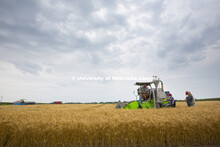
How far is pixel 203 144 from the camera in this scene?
4160mm

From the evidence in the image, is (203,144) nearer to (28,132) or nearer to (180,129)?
(180,129)

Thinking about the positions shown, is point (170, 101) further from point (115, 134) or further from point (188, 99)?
point (115, 134)

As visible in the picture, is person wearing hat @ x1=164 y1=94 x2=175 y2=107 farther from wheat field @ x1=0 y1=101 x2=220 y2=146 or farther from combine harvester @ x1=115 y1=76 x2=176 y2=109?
wheat field @ x1=0 y1=101 x2=220 y2=146

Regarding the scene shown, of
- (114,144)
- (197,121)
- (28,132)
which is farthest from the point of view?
(197,121)

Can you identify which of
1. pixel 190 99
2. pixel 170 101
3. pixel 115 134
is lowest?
pixel 115 134

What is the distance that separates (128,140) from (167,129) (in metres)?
1.28

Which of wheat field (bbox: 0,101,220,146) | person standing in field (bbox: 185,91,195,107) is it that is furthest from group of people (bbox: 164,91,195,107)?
wheat field (bbox: 0,101,220,146)

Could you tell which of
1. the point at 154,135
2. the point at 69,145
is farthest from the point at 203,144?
the point at 69,145

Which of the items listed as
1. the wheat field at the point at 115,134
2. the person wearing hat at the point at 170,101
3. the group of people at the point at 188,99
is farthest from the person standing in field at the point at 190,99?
the wheat field at the point at 115,134

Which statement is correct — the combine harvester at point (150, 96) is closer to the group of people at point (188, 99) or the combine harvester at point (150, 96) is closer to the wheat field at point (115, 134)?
the group of people at point (188, 99)

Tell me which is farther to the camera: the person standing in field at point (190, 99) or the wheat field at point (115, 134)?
the person standing in field at point (190, 99)

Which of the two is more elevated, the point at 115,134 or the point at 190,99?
the point at 190,99

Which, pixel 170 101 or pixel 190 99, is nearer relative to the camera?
pixel 170 101

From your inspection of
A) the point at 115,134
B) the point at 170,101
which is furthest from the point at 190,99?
the point at 115,134
